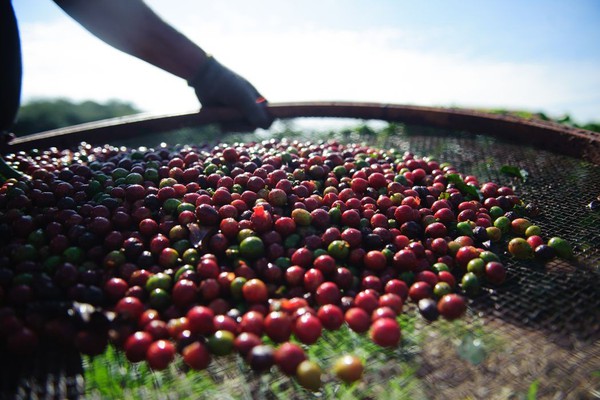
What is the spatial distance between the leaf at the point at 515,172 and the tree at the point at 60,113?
9782 mm

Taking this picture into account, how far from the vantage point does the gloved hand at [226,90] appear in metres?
4.47

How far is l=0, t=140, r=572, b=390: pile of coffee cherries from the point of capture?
183 cm

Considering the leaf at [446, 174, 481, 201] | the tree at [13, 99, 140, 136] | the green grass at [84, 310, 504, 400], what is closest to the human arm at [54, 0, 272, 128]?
the leaf at [446, 174, 481, 201]

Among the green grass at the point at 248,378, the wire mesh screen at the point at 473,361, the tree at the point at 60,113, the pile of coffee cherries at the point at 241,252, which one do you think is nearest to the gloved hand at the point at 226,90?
the pile of coffee cherries at the point at 241,252

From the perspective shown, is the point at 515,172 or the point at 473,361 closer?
the point at 473,361

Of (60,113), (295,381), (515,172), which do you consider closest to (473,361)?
(295,381)

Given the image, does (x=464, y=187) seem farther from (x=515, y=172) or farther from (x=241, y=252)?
(x=241, y=252)

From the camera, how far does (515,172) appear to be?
11.4ft

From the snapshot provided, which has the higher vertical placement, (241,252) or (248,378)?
(241,252)

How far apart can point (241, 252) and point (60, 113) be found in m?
11.2

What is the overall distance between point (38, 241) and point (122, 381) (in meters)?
1.15

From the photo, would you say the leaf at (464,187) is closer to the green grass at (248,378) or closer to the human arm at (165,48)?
the green grass at (248,378)

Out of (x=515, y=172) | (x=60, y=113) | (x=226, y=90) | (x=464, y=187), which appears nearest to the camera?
(x=464, y=187)

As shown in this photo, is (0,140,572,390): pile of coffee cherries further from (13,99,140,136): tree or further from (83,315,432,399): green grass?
(13,99,140,136): tree
